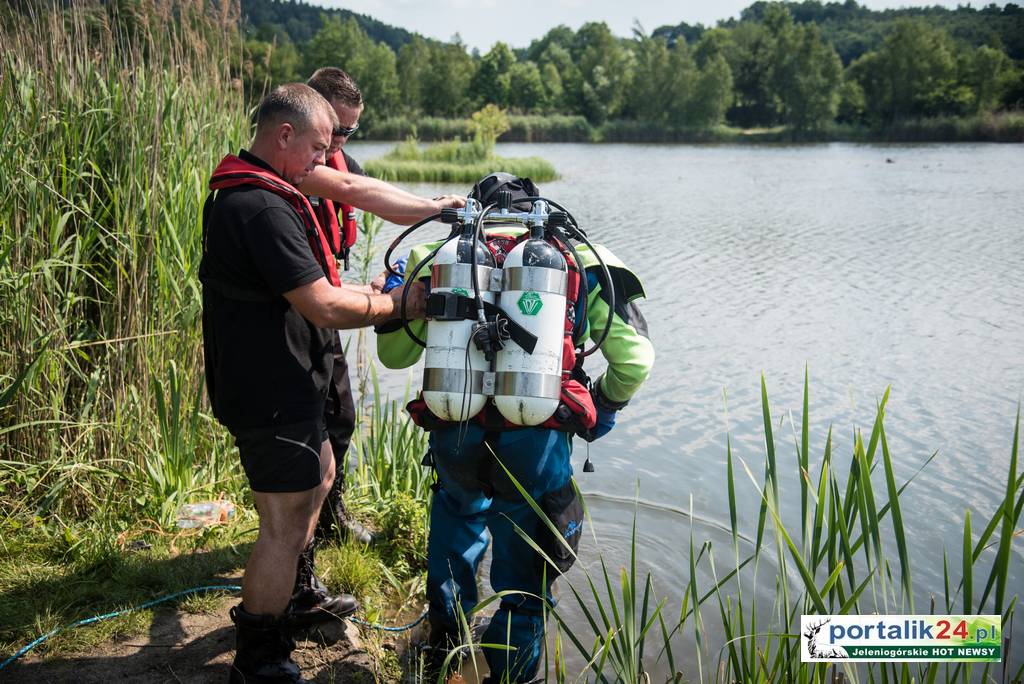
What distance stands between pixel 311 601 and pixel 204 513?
980 millimetres

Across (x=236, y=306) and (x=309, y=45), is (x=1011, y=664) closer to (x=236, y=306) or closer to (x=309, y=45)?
(x=236, y=306)

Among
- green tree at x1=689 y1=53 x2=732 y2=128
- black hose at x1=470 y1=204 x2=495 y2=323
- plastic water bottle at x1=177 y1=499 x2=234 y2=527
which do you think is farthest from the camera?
green tree at x1=689 y1=53 x2=732 y2=128

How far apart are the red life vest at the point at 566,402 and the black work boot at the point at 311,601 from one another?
3.51 ft

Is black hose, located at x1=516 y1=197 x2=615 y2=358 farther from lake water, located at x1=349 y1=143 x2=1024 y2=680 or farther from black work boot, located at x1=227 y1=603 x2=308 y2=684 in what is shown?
black work boot, located at x1=227 y1=603 x2=308 y2=684

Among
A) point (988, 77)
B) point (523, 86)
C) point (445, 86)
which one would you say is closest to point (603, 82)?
point (523, 86)

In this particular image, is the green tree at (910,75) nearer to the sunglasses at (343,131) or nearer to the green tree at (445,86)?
the green tree at (445,86)

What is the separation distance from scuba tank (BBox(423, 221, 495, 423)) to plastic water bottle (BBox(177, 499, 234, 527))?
6.66 ft

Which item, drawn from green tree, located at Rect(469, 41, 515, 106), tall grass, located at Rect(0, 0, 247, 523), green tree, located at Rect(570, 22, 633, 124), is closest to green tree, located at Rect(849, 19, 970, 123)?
green tree, located at Rect(570, 22, 633, 124)

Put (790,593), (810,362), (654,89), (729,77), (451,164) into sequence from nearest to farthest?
(790,593)
(810,362)
(451,164)
(729,77)
(654,89)

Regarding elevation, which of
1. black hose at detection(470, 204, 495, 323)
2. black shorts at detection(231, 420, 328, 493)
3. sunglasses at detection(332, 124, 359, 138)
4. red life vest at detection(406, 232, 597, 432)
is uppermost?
sunglasses at detection(332, 124, 359, 138)

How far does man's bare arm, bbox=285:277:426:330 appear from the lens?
2588 mm

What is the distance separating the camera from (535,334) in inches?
97.0

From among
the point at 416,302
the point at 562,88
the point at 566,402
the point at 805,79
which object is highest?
the point at 562,88

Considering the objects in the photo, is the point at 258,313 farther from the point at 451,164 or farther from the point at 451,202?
the point at 451,164
